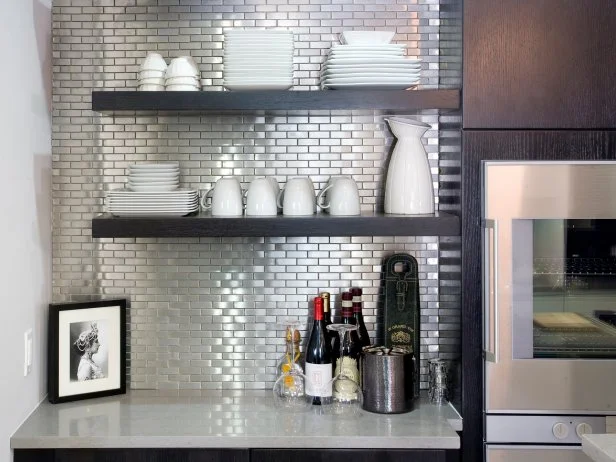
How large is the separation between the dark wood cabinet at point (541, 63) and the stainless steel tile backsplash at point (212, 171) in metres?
0.36

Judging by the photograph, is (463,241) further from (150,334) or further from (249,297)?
(150,334)

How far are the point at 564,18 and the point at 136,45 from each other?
4.48ft

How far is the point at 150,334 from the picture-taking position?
8.64 feet

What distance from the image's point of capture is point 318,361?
245 centimetres

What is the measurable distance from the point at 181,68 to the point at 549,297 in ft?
4.24

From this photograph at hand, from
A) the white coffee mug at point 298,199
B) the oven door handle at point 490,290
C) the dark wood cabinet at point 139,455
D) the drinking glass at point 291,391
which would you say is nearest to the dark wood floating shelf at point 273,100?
the white coffee mug at point 298,199

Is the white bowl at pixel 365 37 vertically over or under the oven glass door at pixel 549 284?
over

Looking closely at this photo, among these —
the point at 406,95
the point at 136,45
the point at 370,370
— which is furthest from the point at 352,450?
the point at 136,45

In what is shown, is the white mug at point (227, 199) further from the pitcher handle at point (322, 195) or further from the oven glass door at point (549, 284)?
the oven glass door at point (549, 284)

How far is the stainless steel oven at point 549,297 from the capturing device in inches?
87.2

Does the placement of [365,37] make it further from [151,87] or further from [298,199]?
[151,87]

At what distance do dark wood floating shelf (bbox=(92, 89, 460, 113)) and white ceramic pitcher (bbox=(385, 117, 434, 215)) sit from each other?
0.55 feet

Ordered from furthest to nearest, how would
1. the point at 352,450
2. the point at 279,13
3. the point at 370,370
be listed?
the point at 279,13 < the point at 370,370 < the point at 352,450

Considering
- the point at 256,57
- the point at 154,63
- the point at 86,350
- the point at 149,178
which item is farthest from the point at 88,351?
the point at 256,57
